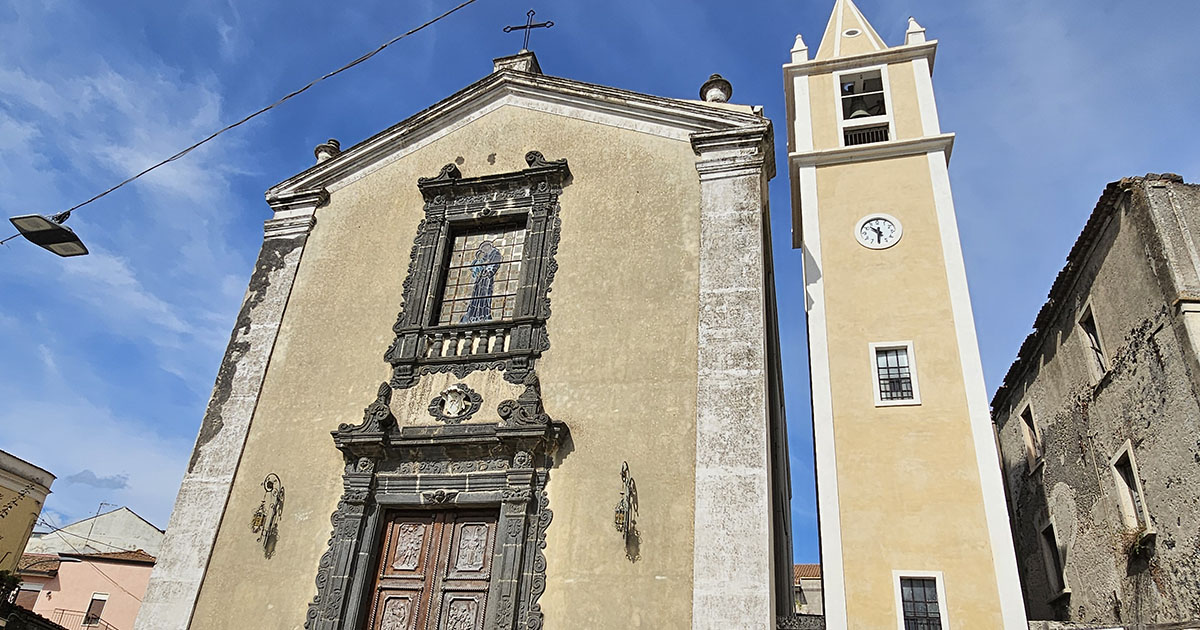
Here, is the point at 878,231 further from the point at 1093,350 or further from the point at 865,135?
the point at 1093,350

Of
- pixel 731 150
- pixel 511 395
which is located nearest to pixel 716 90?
pixel 731 150

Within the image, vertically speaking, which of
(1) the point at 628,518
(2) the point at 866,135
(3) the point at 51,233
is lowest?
(1) the point at 628,518

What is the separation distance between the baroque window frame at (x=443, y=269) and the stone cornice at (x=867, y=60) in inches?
196

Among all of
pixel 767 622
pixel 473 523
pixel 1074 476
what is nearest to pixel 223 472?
pixel 473 523

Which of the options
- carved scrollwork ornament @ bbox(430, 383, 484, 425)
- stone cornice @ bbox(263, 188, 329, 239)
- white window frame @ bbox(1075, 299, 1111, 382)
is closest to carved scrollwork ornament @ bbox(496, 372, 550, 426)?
carved scrollwork ornament @ bbox(430, 383, 484, 425)

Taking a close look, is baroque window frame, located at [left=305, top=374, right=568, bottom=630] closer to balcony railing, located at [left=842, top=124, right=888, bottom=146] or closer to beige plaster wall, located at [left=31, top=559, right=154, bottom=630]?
balcony railing, located at [left=842, top=124, right=888, bottom=146]

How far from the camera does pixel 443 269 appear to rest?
1081 cm

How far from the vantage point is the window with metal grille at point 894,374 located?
32.5 ft

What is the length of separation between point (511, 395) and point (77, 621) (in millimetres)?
20035

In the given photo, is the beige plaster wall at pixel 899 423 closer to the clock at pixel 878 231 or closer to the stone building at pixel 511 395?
the clock at pixel 878 231

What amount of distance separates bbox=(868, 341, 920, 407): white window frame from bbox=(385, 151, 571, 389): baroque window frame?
13.0 ft

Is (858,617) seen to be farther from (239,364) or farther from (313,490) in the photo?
(239,364)

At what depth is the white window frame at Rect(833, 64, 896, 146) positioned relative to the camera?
1243 cm

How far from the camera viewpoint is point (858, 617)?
8883 mm
